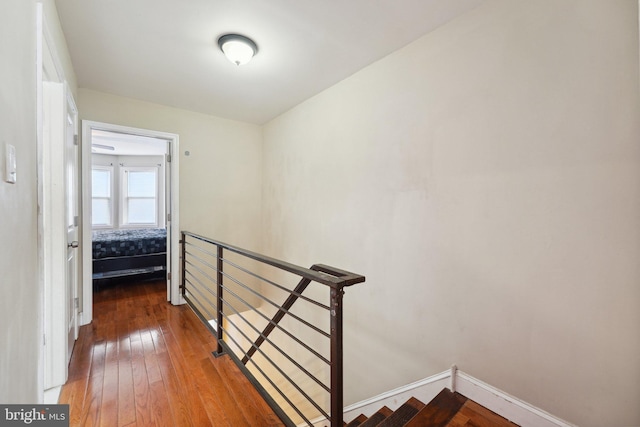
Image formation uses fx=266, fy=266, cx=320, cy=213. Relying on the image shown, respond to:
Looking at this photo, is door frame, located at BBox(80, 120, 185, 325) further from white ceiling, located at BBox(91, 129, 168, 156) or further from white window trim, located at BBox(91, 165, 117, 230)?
white window trim, located at BBox(91, 165, 117, 230)

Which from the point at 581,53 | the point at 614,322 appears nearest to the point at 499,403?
the point at 614,322

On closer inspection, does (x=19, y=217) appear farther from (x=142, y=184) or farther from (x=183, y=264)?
(x=142, y=184)

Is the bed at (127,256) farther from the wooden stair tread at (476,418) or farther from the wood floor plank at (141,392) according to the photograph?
the wooden stair tread at (476,418)

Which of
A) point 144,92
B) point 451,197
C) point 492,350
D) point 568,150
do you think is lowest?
point 492,350

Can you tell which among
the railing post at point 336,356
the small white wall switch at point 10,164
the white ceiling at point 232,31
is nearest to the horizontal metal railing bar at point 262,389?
the railing post at point 336,356

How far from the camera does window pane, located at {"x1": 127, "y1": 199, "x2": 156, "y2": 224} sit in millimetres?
6426

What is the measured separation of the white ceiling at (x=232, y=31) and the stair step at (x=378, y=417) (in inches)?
105

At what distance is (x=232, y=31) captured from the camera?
189 centimetres

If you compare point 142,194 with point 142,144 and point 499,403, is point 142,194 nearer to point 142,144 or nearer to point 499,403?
point 142,144

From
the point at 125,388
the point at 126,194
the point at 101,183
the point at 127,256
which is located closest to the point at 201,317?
the point at 125,388

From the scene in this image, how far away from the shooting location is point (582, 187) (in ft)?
4.16

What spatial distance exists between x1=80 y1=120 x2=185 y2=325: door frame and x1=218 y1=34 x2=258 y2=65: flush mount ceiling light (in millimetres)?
1693

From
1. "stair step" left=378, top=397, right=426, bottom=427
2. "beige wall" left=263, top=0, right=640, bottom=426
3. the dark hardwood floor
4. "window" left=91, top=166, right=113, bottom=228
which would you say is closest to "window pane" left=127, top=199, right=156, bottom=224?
"window" left=91, top=166, right=113, bottom=228

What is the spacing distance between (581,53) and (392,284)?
171 centimetres
